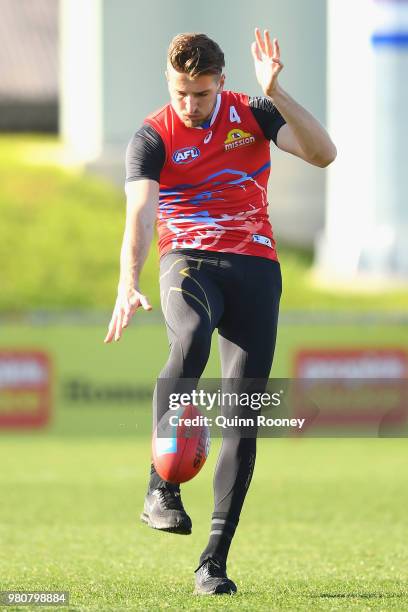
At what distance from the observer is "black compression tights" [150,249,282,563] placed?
5.70m

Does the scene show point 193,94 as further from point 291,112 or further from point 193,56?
point 291,112

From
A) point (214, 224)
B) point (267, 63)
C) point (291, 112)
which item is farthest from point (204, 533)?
point (267, 63)

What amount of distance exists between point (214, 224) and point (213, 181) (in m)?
0.18

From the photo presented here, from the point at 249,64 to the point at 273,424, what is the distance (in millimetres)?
20662

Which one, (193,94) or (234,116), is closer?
(193,94)

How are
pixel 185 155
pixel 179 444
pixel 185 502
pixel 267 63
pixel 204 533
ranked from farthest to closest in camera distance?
1. pixel 185 502
2. pixel 204 533
3. pixel 185 155
4. pixel 267 63
5. pixel 179 444

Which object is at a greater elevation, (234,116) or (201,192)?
(234,116)

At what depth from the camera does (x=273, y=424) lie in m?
6.09

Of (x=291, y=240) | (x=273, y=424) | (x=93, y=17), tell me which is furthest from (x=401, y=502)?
(x=93, y=17)

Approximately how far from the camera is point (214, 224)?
5.88 meters

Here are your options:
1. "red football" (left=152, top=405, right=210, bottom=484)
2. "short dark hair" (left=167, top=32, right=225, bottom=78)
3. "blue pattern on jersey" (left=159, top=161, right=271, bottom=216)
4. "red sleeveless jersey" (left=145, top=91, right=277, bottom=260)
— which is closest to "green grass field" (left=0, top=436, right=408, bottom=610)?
"red football" (left=152, top=405, right=210, bottom=484)

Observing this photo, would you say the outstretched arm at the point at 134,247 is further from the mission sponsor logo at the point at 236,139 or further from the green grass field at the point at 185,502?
the green grass field at the point at 185,502

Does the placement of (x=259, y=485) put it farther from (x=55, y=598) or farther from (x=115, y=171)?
(x=115, y=171)

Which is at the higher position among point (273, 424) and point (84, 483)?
point (273, 424)
